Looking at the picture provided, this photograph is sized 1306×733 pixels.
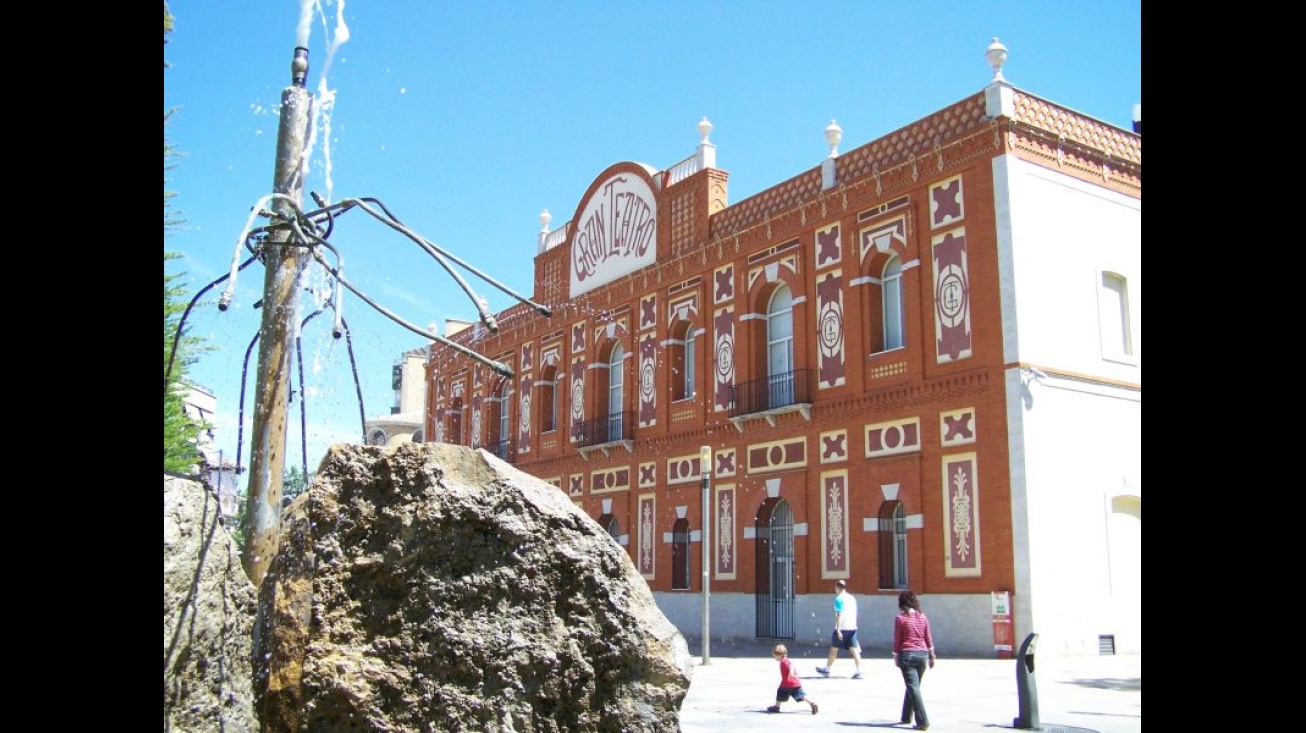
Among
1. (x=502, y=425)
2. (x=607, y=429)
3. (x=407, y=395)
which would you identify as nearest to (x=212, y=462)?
(x=607, y=429)

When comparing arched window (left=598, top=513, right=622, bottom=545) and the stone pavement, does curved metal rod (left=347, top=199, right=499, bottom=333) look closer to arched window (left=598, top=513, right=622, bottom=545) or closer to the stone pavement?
the stone pavement

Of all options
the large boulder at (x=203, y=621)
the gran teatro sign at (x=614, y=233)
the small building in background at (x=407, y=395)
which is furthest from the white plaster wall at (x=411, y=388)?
the large boulder at (x=203, y=621)

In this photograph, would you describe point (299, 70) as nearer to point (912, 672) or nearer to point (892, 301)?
point (912, 672)

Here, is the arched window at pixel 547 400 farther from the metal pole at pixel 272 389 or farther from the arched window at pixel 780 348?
the metal pole at pixel 272 389

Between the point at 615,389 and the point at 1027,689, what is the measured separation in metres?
20.4

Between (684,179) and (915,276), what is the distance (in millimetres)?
8436

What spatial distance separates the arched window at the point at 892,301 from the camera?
21.3 metres

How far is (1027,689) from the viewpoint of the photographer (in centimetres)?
1002

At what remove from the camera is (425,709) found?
389 cm

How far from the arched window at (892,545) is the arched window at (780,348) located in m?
3.53

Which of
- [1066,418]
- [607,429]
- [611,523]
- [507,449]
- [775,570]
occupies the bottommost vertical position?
[775,570]

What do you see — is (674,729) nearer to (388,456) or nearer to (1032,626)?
(388,456)

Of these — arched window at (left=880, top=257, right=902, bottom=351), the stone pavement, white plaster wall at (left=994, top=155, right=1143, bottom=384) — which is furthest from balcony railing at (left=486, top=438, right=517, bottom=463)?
white plaster wall at (left=994, top=155, right=1143, bottom=384)
